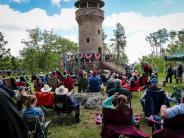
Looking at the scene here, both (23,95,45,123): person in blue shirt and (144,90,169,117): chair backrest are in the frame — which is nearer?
(23,95,45,123): person in blue shirt

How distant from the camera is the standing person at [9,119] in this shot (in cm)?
135

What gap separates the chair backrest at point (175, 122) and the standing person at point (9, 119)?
3.49 metres

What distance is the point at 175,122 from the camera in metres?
4.59

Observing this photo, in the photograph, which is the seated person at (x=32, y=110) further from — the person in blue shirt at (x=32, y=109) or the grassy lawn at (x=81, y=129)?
the grassy lawn at (x=81, y=129)

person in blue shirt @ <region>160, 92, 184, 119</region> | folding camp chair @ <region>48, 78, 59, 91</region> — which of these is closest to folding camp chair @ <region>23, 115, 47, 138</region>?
person in blue shirt @ <region>160, 92, 184, 119</region>

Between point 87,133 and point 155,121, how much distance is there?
8.28 feet

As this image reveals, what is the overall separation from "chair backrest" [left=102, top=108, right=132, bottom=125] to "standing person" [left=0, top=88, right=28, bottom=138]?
14.2 ft

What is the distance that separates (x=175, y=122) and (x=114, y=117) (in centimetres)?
137

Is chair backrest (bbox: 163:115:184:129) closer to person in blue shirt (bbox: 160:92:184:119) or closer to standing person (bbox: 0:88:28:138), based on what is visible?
person in blue shirt (bbox: 160:92:184:119)

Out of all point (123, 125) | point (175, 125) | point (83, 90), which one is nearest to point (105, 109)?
point (123, 125)

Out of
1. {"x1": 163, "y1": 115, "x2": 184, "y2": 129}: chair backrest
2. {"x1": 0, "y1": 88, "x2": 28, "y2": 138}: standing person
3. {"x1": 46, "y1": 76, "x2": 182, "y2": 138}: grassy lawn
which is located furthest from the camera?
{"x1": 46, "y1": 76, "x2": 182, "y2": 138}: grassy lawn

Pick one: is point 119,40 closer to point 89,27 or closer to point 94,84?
point 89,27

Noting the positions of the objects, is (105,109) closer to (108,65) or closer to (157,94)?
(157,94)

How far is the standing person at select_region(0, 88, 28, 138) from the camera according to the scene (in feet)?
4.42
